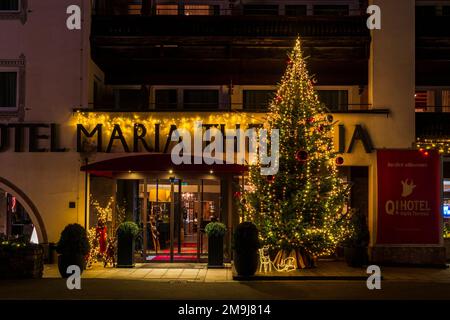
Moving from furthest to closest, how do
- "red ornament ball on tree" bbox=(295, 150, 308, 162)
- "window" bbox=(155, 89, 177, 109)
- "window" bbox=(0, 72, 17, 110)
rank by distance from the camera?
"window" bbox=(155, 89, 177, 109) → "window" bbox=(0, 72, 17, 110) → "red ornament ball on tree" bbox=(295, 150, 308, 162)

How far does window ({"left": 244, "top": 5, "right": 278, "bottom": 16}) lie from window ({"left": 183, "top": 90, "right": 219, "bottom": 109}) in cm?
318

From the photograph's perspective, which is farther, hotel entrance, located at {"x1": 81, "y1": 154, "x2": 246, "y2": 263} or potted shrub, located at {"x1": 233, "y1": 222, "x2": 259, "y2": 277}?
hotel entrance, located at {"x1": 81, "y1": 154, "x2": 246, "y2": 263}

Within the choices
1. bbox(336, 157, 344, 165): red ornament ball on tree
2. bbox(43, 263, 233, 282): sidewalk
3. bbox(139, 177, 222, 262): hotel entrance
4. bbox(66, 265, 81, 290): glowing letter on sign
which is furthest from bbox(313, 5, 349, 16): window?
bbox(66, 265, 81, 290): glowing letter on sign

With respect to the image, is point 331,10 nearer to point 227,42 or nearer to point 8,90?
point 227,42

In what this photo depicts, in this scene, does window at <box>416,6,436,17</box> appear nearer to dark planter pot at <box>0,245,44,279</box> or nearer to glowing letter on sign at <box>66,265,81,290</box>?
glowing letter on sign at <box>66,265,81,290</box>

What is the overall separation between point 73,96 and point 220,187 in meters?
5.60

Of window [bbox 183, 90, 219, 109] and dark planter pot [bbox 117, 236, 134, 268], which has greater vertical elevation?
window [bbox 183, 90, 219, 109]

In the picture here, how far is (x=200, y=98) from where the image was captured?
23953 mm

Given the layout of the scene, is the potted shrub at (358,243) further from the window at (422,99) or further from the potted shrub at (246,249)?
the window at (422,99)

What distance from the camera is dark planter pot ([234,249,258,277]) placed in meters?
17.5

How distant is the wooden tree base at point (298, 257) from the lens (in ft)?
62.0
